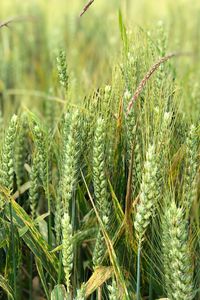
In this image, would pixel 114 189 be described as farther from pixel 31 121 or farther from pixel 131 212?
pixel 31 121

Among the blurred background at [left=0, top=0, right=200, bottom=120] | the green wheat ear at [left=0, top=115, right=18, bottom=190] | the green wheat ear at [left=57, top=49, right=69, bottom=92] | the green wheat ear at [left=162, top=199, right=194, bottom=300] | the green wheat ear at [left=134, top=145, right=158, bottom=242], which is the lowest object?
the green wheat ear at [left=162, top=199, right=194, bottom=300]

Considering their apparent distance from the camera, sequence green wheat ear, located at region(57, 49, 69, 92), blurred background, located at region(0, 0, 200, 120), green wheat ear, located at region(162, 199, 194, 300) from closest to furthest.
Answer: green wheat ear, located at region(162, 199, 194, 300) < green wheat ear, located at region(57, 49, 69, 92) < blurred background, located at region(0, 0, 200, 120)

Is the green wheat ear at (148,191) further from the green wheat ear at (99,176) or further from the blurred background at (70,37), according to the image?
the blurred background at (70,37)

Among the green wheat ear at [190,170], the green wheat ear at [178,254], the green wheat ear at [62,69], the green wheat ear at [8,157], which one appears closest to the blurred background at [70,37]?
the green wheat ear at [62,69]

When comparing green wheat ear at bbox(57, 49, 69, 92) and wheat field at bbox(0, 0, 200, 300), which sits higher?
green wheat ear at bbox(57, 49, 69, 92)

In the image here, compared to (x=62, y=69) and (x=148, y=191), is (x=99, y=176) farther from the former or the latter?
(x=62, y=69)

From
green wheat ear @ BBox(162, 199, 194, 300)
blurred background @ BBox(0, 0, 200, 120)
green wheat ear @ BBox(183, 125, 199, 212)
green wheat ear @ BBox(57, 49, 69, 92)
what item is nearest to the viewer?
green wheat ear @ BBox(162, 199, 194, 300)

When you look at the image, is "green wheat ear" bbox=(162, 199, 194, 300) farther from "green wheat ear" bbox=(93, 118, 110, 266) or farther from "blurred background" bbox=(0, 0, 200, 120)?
"blurred background" bbox=(0, 0, 200, 120)

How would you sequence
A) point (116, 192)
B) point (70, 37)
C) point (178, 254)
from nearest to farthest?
point (178, 254) → point (116, 192) → point (70, 37)

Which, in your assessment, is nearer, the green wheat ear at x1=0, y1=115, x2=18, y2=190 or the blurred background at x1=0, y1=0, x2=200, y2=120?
the green wheat ear at x1=0, y1=115, x2=18, y2=190

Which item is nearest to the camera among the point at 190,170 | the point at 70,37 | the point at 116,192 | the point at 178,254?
the point at 178,254

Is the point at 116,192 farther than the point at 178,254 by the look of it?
Yes

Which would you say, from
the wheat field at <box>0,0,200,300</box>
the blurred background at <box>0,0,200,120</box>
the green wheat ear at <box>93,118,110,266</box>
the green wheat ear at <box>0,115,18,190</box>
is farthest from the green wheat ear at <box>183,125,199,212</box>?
the blurred background at <box>0,0,200,120</box>

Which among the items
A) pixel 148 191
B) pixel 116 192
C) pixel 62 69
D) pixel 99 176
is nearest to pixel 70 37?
pixel 62 69
